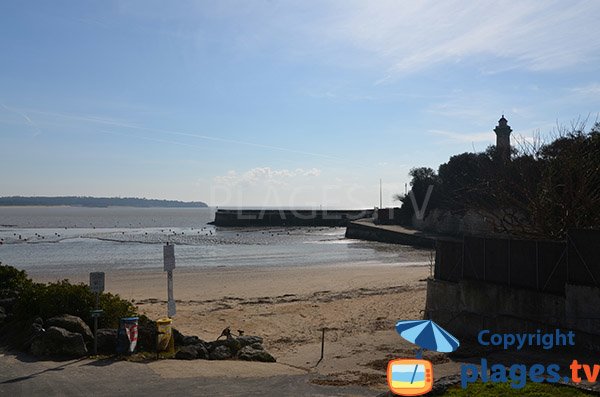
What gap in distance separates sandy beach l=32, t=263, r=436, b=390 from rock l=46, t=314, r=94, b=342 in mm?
1970

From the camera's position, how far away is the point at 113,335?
1188cm

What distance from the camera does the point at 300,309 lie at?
20750mm

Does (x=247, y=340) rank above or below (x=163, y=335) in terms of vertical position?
below

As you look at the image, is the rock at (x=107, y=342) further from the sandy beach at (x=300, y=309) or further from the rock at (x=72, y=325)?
the sandy beach at (x=300, y=309)

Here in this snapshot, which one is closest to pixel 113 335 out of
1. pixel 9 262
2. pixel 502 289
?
pixel 502 289

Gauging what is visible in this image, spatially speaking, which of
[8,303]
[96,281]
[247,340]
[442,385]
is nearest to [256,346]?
[247,340]

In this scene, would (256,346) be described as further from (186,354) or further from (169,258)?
(169,258)

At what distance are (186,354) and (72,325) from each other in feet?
8.12

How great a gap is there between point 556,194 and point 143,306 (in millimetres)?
14808

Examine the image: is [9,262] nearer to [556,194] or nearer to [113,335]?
[113,335]

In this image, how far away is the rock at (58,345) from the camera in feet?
37.0

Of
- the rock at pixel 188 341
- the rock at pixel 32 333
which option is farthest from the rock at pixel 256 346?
the rock at pixel 32 333

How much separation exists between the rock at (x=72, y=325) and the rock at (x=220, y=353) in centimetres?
249

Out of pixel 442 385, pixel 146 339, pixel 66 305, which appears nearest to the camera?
pixel 442 385
